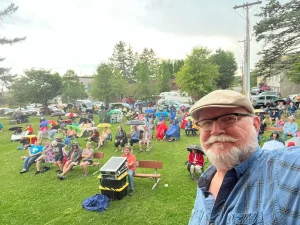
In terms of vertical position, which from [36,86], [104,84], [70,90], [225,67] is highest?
[225,67]

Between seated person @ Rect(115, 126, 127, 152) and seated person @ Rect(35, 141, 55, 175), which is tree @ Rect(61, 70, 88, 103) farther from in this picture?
seated person @ Rect(35, 141, 55, 175)

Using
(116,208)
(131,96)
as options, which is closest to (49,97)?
(131,96)

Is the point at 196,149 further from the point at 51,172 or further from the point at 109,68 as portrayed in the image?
the point at 109,68

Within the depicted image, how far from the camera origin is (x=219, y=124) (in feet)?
4.79

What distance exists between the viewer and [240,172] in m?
1.28

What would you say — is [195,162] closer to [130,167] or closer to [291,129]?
[130,167]

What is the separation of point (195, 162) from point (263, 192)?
701 centimetres

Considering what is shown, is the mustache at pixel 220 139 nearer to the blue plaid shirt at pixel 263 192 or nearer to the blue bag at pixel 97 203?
the blue plaid shirt at pixel 263 192

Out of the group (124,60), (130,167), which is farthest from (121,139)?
(124,60)

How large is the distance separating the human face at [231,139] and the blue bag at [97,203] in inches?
215

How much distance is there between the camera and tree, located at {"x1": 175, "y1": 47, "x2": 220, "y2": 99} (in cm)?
3105

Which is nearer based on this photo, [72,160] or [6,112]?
[72,160]

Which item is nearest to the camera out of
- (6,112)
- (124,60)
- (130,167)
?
(130,167)

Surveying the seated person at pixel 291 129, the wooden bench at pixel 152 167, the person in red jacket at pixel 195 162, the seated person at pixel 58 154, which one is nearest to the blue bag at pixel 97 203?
the wooden bench at pixel 152 167
